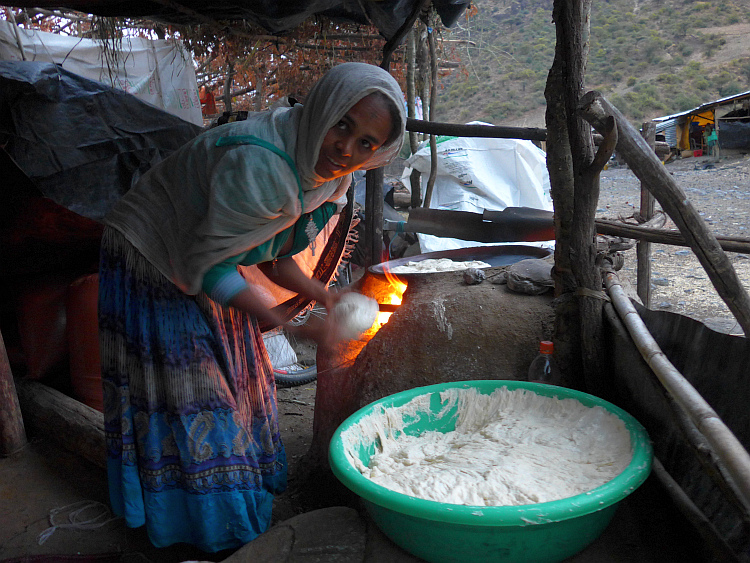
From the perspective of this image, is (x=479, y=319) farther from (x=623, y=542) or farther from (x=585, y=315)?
(x=623, y=542)

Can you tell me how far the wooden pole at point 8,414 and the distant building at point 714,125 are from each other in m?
16.0

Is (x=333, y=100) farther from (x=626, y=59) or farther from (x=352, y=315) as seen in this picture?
(x=626, y=59)

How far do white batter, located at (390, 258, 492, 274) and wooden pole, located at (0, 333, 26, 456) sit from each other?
2.11 metres

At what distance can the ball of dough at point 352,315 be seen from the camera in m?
1.56

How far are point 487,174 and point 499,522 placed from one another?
19.0 ft

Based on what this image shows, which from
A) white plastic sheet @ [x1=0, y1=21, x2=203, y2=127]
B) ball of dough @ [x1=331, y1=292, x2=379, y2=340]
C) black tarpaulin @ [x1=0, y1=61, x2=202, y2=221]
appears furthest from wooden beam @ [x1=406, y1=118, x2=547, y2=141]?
white plastic sheet @ [x1=0, y1=21, x2=203, y2=127]

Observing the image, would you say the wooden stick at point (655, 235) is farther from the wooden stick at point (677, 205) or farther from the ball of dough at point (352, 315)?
the ball of dough at point (352, 315)

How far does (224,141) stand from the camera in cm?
144

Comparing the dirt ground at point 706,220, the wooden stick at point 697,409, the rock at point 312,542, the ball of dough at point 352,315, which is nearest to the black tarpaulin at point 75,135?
the ball of dough at point 352,315

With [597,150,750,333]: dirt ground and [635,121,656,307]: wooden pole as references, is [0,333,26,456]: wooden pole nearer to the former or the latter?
[597,150,750,333]: dirt ground

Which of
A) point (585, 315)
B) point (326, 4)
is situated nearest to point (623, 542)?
point (585, 315)

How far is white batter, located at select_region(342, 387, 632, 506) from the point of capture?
1.15 metres

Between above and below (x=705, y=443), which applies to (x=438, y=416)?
below

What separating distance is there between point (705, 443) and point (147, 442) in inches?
61.3
